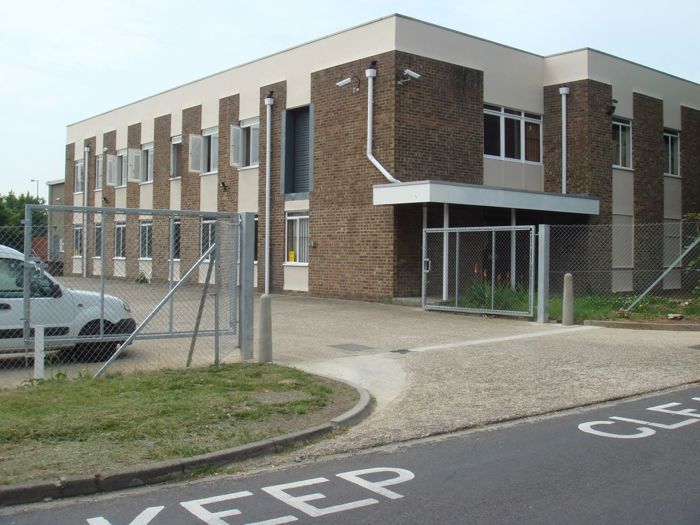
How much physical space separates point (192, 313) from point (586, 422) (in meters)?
5.98

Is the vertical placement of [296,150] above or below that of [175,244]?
above

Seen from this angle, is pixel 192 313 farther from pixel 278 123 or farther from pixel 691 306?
pixel 278 123

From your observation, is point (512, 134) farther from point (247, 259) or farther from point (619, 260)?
point (247, 259)

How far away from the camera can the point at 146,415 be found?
713 cm

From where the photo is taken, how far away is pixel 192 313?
435 inches

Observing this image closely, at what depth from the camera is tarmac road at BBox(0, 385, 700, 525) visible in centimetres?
483

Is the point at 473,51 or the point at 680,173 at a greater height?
the point at 473,51

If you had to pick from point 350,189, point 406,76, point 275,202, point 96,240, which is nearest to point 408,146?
point 406,76

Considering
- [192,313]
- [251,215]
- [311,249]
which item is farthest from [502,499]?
[311,249]

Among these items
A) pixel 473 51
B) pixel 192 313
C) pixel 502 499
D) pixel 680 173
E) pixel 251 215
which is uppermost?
pixel 473 51

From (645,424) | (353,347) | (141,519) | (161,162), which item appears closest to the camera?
(141,519)

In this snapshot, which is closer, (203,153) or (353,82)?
(353,82)

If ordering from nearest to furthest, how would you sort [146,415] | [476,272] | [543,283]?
1. [146,415]
2. [543,283]
3. [476,272]

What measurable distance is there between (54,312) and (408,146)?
39.1 ft
